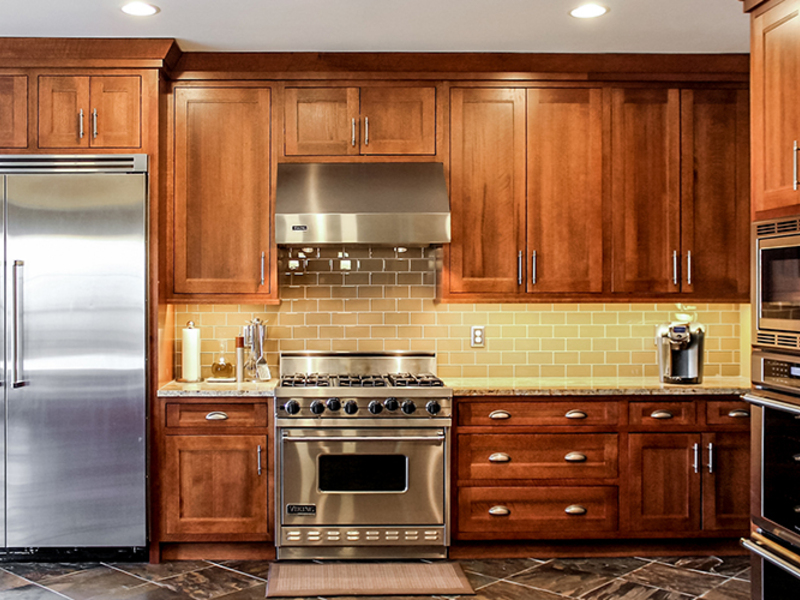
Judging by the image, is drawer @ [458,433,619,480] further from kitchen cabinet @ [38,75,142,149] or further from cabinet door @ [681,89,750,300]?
kitchen cabinet @ [38,75,142,149]

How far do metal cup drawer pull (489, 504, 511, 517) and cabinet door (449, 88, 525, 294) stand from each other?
111 centimetres

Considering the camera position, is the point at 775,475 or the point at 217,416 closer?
the point at 775,475

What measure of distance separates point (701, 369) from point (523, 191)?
1.35 metres

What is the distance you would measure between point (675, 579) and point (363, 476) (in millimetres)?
1559

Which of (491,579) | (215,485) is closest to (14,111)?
(215,485)

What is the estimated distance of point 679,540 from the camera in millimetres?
3666

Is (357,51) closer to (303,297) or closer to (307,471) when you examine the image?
(303,297)

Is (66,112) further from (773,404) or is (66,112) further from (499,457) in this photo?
(773,404)

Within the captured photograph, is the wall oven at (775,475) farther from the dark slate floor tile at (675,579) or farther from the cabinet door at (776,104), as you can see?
the dark slate floor tile at (675,579)

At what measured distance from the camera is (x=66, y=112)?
3.58 m

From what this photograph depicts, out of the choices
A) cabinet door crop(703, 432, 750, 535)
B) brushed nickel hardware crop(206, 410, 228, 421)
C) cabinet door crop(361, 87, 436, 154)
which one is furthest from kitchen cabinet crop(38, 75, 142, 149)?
cabinet door crop(703, 432, 750, 535)

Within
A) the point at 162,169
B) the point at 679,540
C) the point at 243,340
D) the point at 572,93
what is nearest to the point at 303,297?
the point at 243,340

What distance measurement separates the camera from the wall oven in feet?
7.72

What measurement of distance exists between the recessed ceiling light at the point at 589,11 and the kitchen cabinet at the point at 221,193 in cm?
161
